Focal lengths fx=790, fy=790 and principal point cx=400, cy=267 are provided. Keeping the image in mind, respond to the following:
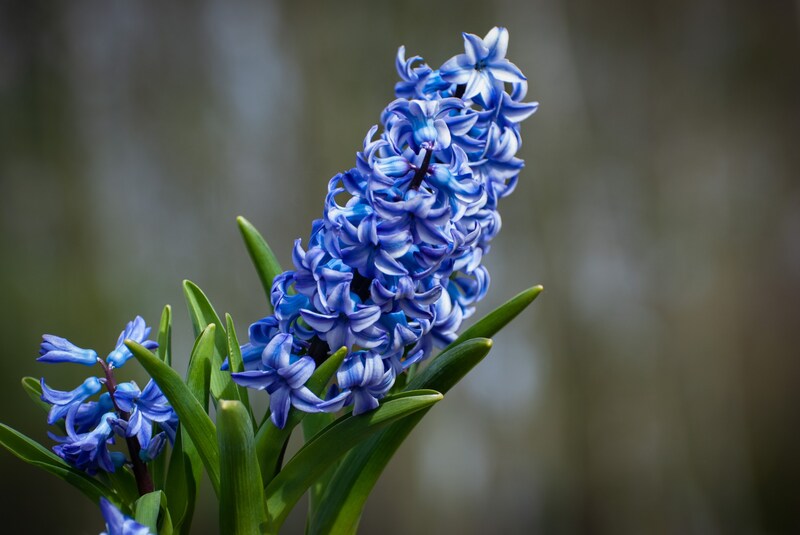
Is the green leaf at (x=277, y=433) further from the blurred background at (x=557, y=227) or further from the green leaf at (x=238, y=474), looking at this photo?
the blurred background at (x=557, y=227)

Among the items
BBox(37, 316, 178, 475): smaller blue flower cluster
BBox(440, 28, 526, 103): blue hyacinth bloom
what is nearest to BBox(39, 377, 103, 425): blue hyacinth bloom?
BBox(37, 316, 178, 475): smaller blue flower cluster

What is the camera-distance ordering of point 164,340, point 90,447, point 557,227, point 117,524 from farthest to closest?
1. point 557,227
2. point 164,340
3. point 90,447
4. point 117,524

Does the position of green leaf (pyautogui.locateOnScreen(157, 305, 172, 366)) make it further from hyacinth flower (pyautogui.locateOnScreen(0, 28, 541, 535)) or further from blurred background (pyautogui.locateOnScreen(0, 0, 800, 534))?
blurred background (pyautogui.locateOnScreen(0, 0, 800, 534))

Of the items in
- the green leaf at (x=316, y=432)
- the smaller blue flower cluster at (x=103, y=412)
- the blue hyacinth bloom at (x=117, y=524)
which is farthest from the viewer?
the green leaf at (x=316, y=432)

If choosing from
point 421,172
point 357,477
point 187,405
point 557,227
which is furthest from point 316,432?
point 557,227

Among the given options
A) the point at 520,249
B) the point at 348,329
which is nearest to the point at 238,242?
the point at 520,249

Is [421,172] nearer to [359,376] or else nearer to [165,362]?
[359,376]

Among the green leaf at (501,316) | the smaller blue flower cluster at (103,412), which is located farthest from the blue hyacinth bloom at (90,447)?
the green leaf at (501,316)
